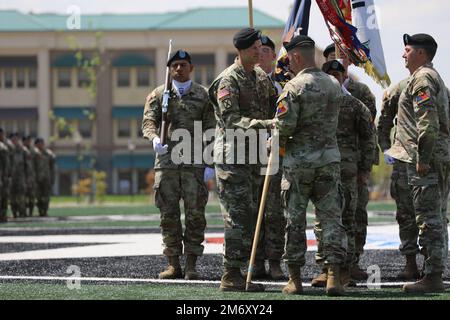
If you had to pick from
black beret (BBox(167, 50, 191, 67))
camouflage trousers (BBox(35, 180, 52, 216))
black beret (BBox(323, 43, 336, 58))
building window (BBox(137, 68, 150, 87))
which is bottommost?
camouflage trousers (BBox(35, 180, 52, 216))

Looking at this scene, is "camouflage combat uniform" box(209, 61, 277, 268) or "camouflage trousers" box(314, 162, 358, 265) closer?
"camouflage combat uniform" box(209, 61, 277, 268)

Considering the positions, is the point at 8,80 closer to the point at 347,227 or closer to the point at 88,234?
the point at 88,234

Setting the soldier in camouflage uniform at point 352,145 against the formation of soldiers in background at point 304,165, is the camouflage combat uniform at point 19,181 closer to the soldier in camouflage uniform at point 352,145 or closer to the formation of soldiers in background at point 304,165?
the formation of soldiers in background at point 304,165

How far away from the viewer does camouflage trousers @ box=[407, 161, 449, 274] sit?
9469 mm

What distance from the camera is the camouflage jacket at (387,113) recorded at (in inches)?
442

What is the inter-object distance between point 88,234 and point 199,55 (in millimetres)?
60074

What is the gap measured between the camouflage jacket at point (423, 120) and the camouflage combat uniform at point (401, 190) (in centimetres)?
121

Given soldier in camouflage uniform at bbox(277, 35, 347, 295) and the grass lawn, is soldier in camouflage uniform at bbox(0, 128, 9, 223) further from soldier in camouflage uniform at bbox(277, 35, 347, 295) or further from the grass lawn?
soldier in camouflage uniform at bbox(277, 35, 347, 295)

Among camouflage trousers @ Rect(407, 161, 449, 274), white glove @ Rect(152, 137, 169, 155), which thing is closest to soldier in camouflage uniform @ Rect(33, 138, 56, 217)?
white glove @ Rect(152, 137, 169, 155)

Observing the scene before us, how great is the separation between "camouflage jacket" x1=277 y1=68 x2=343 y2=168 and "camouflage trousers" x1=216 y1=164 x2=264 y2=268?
593 mm

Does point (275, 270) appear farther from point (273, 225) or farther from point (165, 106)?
point (165, 106)

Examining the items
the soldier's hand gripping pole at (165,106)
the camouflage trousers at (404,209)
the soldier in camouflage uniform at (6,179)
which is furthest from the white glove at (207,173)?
the soldier in camouflage uniform at (6,179)
